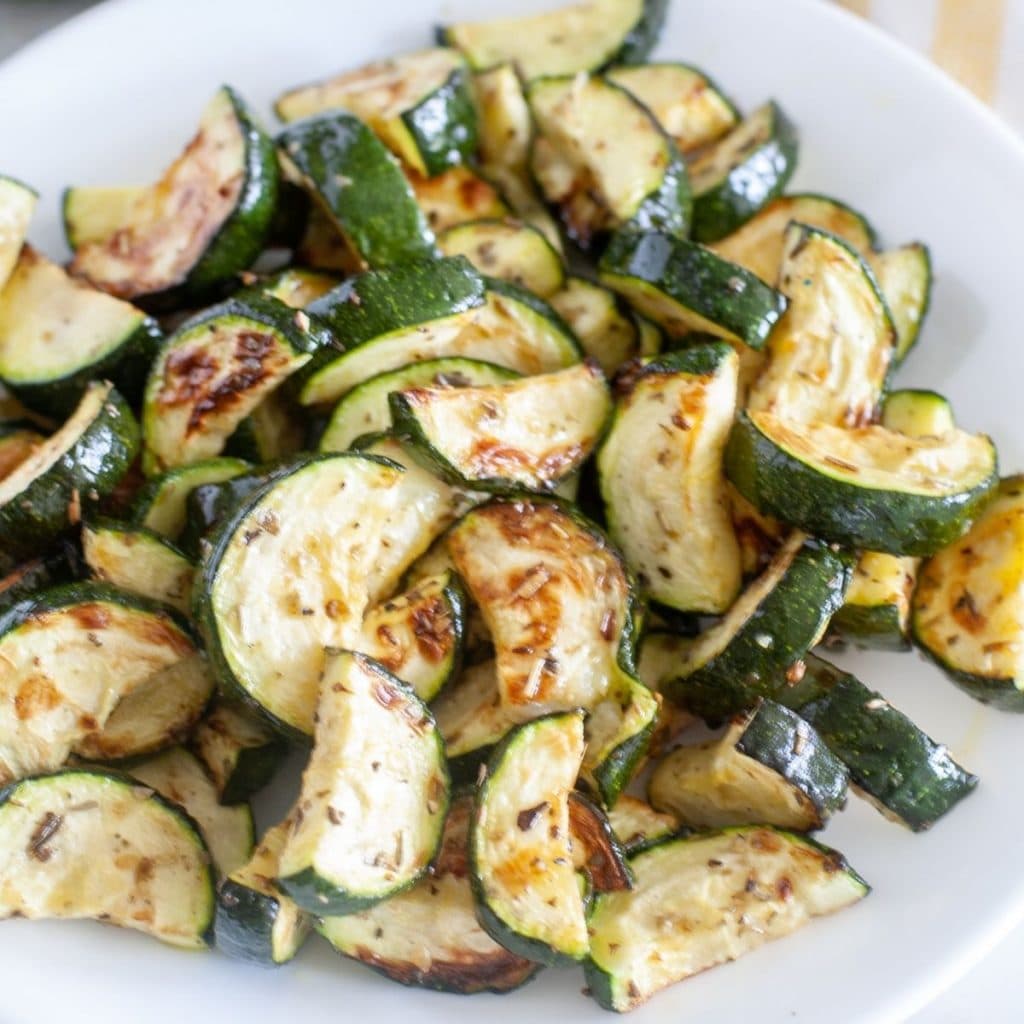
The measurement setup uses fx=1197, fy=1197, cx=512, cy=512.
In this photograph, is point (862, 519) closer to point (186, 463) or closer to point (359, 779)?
point (359, 779)

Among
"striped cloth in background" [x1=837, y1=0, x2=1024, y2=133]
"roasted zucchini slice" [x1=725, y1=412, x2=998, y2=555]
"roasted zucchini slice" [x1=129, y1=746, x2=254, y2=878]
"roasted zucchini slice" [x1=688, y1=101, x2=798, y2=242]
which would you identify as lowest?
"roasted zucchini slice" [x1=129, y1=746, x2=254, y2=878]

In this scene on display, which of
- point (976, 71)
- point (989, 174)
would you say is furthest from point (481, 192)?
point (976, 71)

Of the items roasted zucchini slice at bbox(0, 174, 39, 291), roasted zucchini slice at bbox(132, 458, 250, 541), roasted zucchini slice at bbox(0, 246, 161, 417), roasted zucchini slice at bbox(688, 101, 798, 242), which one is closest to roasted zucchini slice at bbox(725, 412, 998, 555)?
roasted zucchini slice at bbox(688, 101, 798, 242)

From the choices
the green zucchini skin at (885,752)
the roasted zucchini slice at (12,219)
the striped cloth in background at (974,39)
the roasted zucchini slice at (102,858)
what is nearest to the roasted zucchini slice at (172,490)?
the roasted zucchini slice at (102,858)

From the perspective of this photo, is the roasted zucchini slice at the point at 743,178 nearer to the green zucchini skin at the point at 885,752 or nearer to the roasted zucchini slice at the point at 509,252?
the roasted zucchini slice at the point at 509,252

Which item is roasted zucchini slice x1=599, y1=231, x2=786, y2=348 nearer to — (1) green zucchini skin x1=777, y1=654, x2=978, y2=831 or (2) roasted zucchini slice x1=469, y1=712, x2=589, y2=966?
(1) green zucchini skin x1=777, y1=654, x2=978, y2=831
